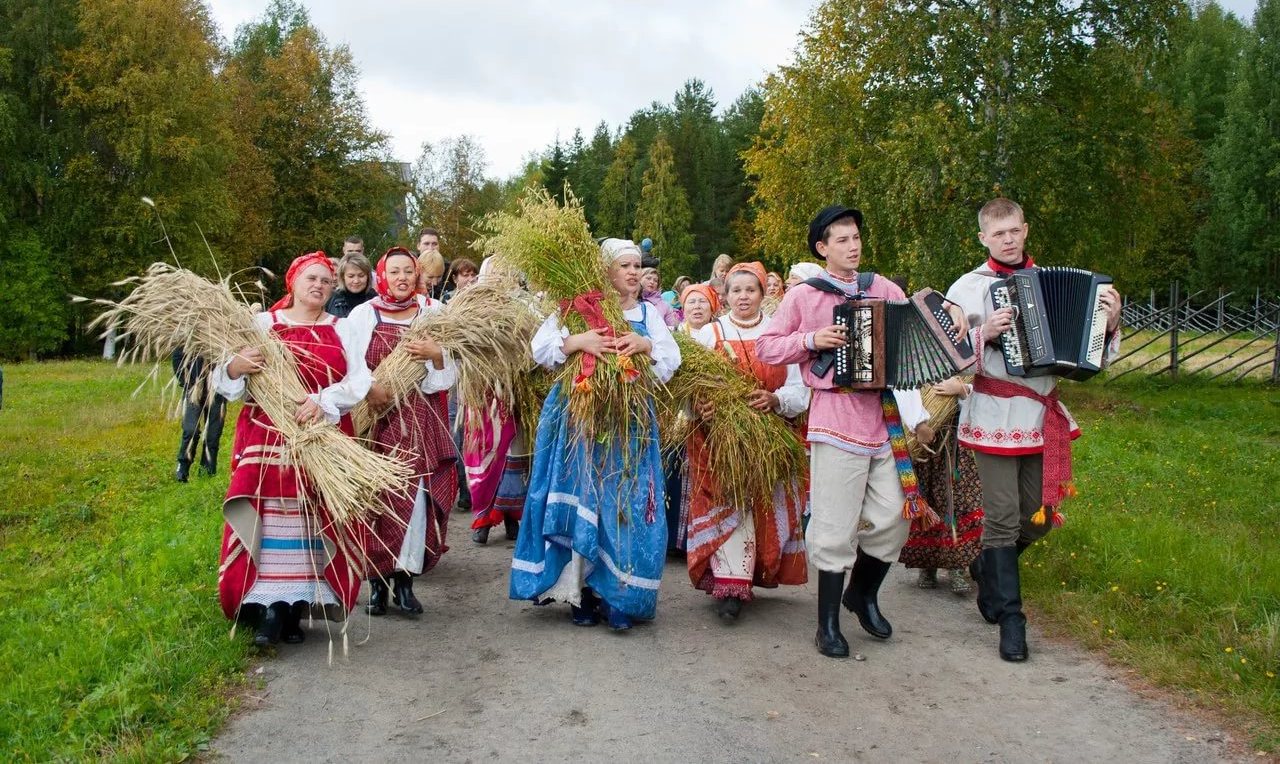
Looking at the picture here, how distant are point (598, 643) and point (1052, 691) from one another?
1.94 metres

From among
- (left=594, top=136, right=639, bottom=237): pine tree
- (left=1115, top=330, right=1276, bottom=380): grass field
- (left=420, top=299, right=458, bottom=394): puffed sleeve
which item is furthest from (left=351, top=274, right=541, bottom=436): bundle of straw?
(left=594, top=136, right=639, bottom=237): pine tree

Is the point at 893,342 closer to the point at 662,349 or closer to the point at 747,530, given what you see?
the point at 662,349

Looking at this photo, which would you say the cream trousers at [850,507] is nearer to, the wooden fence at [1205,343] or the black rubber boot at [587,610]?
the black rubber boot at [587,610]

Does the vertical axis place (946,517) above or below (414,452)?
below

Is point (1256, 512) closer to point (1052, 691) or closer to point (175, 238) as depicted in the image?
point (1052, 691)

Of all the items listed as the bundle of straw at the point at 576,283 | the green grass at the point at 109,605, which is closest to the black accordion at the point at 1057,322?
the bundle of straw at the point at 576,283

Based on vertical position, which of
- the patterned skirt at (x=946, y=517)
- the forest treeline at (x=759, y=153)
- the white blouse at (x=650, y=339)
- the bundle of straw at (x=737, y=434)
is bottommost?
the patterned skirt at (x=946, y=517)

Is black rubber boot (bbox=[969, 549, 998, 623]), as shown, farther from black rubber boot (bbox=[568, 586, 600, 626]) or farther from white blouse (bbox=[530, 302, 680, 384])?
black rubber boot (bbox=[568, 586, 600, 626])

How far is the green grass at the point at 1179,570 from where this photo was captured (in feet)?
14.5

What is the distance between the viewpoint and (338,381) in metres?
5.15

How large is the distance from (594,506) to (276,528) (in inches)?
56.2

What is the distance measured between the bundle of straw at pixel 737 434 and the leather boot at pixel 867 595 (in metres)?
0.61

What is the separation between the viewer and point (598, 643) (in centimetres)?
514

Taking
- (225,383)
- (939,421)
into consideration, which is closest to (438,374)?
(225,383)
